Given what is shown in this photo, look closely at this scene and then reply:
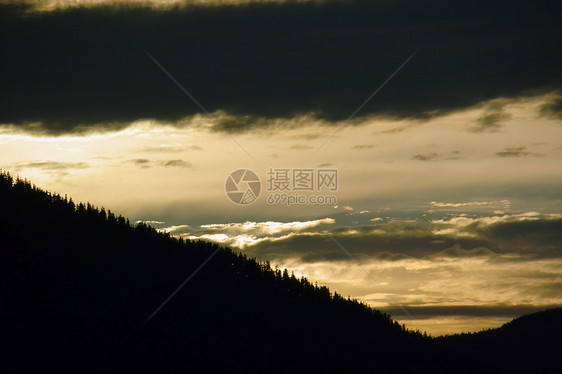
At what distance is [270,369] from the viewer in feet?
647

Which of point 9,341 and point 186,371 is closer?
point 9,341

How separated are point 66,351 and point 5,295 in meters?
35.1

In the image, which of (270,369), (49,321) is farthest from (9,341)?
(270,369)

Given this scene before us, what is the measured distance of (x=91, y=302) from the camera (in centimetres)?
19775

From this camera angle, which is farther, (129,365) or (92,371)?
(129,365)

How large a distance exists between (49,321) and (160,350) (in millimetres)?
33751

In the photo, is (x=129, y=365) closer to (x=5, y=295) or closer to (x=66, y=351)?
(x=66, y=351)

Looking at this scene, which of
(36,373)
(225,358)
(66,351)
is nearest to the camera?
(36,373)

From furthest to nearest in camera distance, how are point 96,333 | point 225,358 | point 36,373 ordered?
point 225,358 → point 96,333 → point 36,373

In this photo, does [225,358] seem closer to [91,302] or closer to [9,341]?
[91,302]

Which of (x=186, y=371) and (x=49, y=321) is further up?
(x=49, y=321)

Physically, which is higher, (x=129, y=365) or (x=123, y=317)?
(x=123, y=317)

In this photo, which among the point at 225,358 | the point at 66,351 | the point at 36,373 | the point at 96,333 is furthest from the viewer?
the point at 225,358

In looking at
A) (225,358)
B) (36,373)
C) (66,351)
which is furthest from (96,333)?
(225,358)
